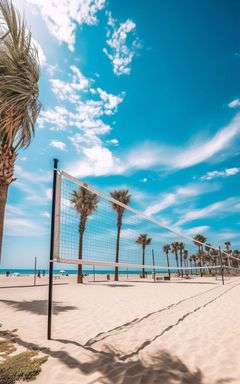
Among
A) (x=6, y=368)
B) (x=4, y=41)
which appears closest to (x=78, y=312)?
(x=6, y=368)

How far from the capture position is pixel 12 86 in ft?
25.4

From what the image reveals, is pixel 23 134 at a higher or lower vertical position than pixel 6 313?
higher

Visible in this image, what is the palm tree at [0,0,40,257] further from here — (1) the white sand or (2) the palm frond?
(1) the white sand

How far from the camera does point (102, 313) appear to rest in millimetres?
8625

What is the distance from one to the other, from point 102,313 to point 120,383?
5.37m

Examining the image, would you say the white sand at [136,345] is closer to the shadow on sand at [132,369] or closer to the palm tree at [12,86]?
the shadow on sand at [132,369]

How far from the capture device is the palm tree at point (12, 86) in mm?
7602

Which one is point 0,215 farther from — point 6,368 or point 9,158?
point 6,368

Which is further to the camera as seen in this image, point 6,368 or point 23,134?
point 23,134

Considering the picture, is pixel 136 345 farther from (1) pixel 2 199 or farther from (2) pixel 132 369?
(1) pixel 2 199

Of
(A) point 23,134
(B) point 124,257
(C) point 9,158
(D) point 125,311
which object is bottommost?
(D) point 125,311

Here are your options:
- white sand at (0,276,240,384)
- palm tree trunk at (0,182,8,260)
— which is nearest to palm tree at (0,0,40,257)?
palm tree trunk at (0,182,8,260)

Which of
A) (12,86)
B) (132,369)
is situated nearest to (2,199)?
(12,86)

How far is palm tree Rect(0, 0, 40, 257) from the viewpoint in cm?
760
